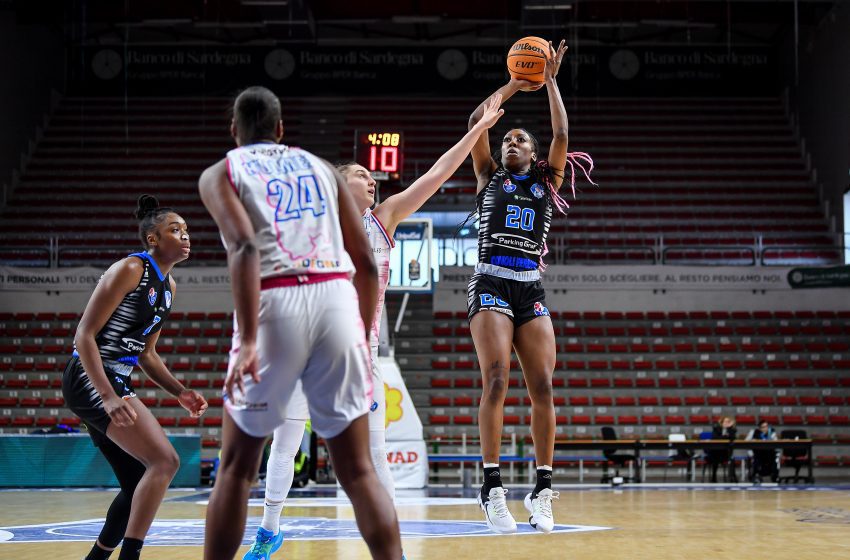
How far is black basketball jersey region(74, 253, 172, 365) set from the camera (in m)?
4.89

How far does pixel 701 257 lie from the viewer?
74.5 ft

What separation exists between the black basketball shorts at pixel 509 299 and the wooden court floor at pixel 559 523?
4.46ft

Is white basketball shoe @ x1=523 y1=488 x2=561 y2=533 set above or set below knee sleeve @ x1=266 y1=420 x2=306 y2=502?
below

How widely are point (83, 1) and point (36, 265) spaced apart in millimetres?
8054

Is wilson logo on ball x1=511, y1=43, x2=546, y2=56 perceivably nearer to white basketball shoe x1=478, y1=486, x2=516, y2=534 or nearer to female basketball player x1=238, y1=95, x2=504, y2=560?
female basketball player x1=238, y1=95, x2=504, y2=560

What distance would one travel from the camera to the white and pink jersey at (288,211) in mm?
3205

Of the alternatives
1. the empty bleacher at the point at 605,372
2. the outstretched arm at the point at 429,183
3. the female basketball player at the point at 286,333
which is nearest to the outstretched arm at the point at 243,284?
the female basketball player at the point at 286,333

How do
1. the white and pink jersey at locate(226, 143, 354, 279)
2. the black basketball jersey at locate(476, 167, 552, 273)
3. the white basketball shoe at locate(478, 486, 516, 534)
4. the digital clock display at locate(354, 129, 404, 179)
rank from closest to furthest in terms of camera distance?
the white and pink jersey at locate(226, 143, 354, 279) < the white basketball shoe at locate(478, 486, 516, 534) < the black basketball jersey at locate(476, 167, 552, 273) < the digital clock display at locate(354, 129, 404, 179)

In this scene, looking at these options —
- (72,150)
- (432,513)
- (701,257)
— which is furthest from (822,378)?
(72,150)

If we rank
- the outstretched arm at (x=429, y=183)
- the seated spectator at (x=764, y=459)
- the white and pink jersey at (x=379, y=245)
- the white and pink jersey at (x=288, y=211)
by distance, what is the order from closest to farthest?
the white and pink jersey at (x=288, y=211), the outstretched arm at (x=429, y=183), the white and pink jersey at (x=379, y=245), the seated spectator at (x=764, y=459)

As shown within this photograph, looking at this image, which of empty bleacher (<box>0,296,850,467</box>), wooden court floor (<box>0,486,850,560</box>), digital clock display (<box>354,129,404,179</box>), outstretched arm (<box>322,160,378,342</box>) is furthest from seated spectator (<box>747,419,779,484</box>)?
outstretched arm (<box>322,160,378,342</box>)

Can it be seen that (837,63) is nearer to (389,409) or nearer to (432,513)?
(389,409)

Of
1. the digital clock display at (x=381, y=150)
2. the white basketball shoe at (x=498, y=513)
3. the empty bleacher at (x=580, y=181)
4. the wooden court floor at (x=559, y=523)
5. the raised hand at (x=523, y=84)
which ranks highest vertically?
the empty bleacher at (x=580, y=181)

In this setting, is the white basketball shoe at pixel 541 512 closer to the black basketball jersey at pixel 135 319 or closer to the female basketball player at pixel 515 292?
the female basketball player at pixel 515 292
